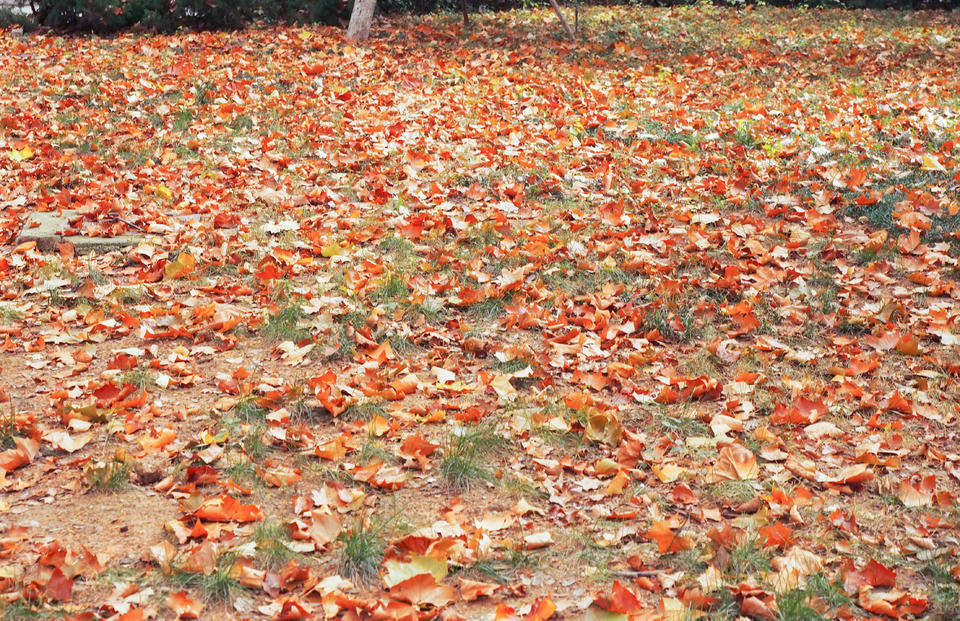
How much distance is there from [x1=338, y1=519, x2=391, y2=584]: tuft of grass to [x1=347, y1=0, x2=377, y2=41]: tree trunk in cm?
869

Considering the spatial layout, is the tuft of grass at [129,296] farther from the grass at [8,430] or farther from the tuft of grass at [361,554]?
the tuft of grass at [361,554]

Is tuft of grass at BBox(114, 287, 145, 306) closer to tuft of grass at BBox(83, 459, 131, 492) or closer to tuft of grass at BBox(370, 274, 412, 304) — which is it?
tuft of grass at BBox(370, 274, 412, 304)

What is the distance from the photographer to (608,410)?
3605 millimetres

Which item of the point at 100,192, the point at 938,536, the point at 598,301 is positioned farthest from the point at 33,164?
the point at 938,536

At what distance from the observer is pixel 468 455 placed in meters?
3.23

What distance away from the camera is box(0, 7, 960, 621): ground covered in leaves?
270 cm

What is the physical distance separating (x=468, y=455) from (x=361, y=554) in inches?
25.0

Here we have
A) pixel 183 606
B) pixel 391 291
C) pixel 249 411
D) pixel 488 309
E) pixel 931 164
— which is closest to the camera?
pixel 183 606

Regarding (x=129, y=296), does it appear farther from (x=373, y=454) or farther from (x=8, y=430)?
(x=373, y=454)

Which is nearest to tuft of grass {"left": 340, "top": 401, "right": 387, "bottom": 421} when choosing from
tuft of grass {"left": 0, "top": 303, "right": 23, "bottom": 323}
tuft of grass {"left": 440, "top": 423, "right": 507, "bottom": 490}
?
tuft of grass {"left": 440, "top": 423, "right": 507, "bottom": 490}

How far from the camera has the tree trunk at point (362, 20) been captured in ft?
34.9

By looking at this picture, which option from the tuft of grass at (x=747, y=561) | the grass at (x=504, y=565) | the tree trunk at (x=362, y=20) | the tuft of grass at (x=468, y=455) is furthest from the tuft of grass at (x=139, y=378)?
the tree trunk at (x=362, y=20)

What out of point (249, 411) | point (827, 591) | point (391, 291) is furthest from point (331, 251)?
point (827, 591)

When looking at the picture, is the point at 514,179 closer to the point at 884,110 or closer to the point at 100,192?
the point at 100,192
